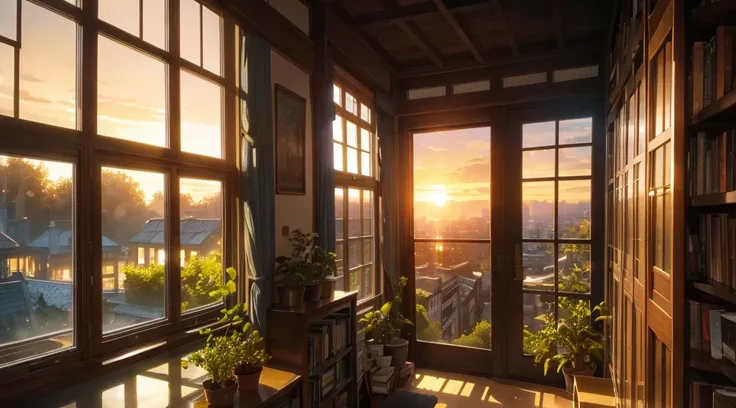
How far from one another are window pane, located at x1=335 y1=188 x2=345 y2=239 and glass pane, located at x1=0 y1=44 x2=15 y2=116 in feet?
8.44

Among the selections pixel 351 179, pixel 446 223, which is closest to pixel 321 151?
pixel 351 179

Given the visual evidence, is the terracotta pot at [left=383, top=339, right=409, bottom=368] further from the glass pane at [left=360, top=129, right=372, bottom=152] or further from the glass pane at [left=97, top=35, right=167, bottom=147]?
the glass pane at [left=97, top=35, right=167, bottom=147]

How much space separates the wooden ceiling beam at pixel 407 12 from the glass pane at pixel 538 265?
2407 millimetres

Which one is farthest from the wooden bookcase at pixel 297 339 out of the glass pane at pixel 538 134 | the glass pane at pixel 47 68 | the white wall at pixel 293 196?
the glass pane at pixel 538 134

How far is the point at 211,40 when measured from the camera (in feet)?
8.48

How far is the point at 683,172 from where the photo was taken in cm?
152

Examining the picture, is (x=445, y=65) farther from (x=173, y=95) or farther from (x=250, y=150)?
(x=173, y=95)

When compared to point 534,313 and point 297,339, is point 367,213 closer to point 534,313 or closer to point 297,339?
point 534,313

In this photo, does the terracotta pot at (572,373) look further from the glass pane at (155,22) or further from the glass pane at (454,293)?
the glass pane at (155,22)

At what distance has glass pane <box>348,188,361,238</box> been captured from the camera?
4.14m

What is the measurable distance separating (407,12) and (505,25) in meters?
0.92

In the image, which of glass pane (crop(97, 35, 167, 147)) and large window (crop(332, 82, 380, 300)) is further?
large window (crop(332, 82, 380, 300))

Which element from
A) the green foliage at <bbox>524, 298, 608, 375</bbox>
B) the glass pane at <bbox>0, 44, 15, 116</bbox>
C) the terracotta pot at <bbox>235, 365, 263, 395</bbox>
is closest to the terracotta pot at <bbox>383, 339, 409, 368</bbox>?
the green foliage at <bbox>524, 298, 608, 375</bbox>

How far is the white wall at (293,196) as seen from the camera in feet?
9.71
